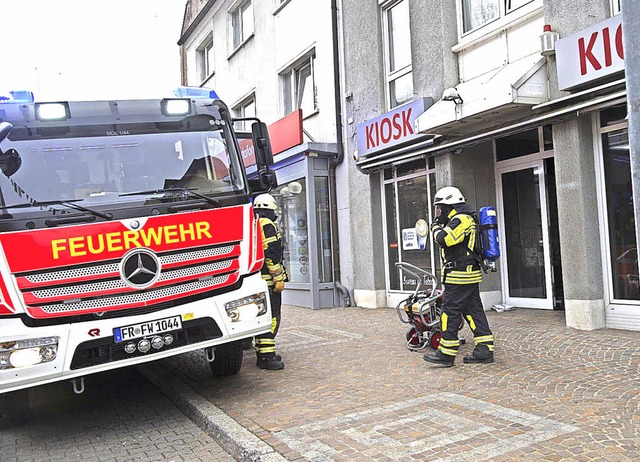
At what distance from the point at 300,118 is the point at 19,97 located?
8.09 m

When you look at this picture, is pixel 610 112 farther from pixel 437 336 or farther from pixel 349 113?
pixel 349 113

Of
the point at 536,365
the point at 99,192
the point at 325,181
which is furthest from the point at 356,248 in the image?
the point at 99,192

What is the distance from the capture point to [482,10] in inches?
378

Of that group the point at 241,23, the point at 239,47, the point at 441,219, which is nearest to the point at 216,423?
the point at 441,219

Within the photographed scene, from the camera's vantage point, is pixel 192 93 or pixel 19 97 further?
pixel 192 93

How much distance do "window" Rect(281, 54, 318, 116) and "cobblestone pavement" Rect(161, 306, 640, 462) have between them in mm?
7688

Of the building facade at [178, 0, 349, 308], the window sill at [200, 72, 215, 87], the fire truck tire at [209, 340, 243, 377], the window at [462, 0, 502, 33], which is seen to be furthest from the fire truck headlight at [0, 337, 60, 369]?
the window sill at [200, 72, 215, 87]

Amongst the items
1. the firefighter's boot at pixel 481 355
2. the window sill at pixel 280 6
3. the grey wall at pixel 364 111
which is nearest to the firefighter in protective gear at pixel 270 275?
the firefighter's boot at pixel 481 355

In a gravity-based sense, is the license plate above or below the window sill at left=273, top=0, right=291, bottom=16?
below

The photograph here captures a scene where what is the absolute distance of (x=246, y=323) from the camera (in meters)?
5.46

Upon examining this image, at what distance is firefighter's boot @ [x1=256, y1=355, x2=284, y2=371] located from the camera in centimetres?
677

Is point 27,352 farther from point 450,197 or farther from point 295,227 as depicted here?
point 295,227

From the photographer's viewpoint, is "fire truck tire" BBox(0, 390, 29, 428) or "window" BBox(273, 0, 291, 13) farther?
"window" BBox(273, 0, 291, 13)

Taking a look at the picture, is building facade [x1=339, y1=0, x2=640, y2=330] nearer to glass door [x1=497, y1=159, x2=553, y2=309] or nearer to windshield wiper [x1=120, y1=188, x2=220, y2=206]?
glass door [x1=497, y1=159, x2=553, y2=309]
